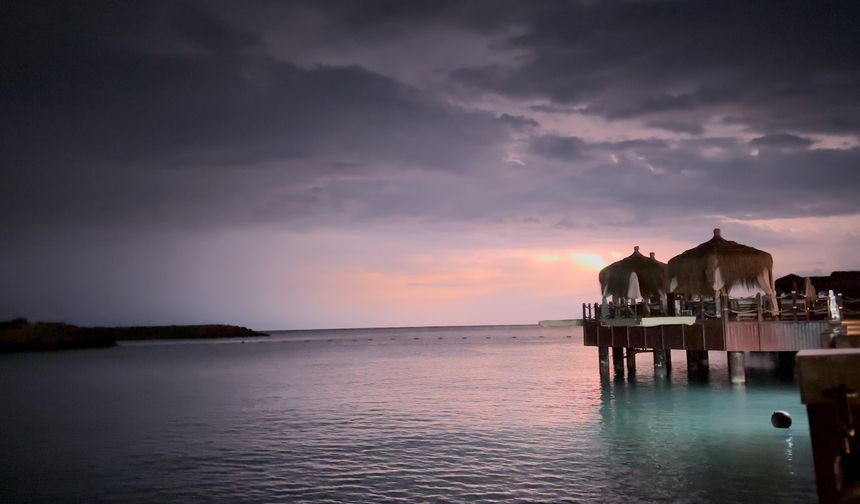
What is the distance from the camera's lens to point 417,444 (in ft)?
64.2

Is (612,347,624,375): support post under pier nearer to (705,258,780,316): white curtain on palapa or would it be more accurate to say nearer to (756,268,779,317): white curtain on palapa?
(705,258,780,316): white curtain on palapa

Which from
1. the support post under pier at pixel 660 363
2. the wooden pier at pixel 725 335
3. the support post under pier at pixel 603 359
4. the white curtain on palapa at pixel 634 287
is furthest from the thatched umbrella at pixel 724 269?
the support post under pier at pixel 660 363

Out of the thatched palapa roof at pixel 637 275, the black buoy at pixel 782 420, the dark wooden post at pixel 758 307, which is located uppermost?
the thatched palapa roof at pixel 637 275

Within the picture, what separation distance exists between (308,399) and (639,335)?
634 inches

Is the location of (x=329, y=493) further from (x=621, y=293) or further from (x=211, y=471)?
(x=621, y=293)

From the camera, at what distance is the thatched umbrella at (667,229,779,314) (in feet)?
91.7

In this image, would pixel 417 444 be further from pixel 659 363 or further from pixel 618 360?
pixel 659 363

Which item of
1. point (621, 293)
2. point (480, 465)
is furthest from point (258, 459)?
point (621, 293)

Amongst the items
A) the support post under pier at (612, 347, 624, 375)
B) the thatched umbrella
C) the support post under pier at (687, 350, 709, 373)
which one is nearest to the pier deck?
the thatched umbrella

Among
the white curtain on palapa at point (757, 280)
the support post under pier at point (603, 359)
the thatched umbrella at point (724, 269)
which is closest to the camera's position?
the white curtain on palapa at point (757, 280)

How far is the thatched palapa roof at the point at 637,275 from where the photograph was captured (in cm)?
3366

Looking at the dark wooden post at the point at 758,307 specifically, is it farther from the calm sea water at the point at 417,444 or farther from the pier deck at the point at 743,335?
the calm sea water at the point at 417,444

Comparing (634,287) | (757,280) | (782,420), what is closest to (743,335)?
(757,280)

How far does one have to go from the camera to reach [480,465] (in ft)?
53.6
